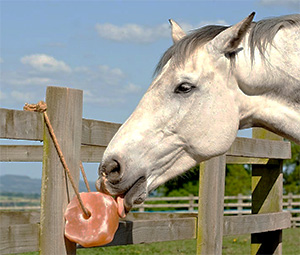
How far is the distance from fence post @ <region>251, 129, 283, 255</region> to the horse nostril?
2909 millimetres

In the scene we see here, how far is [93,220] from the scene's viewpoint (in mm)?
2816

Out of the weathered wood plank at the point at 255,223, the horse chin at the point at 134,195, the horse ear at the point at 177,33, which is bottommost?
the weathered wood plank at the point at 255,223

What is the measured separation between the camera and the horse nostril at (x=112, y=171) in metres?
2.79

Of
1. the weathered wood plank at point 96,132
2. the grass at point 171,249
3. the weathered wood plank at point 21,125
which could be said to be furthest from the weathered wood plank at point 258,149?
the grass at point 171,249

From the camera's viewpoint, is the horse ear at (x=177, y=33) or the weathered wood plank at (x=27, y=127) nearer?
the weathered wood plank at (x=27, y=127)

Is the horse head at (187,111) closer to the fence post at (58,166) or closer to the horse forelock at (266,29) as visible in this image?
the horse forelock at (266,29)

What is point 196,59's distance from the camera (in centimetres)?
305

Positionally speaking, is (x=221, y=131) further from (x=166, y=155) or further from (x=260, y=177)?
(x=260, y=177)

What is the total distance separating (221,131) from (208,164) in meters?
1.27

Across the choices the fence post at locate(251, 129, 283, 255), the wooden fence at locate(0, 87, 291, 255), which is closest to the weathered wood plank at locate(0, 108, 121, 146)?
the wooden fence at locate(0, 87, 291, 255)

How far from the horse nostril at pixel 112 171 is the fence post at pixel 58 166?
0.78 ft

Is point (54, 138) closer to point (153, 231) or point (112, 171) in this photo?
point (112, 171)

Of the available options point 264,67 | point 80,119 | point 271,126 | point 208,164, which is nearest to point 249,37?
point 264,67

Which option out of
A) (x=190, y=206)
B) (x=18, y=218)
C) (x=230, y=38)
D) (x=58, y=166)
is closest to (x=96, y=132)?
(x=58, y=166)
